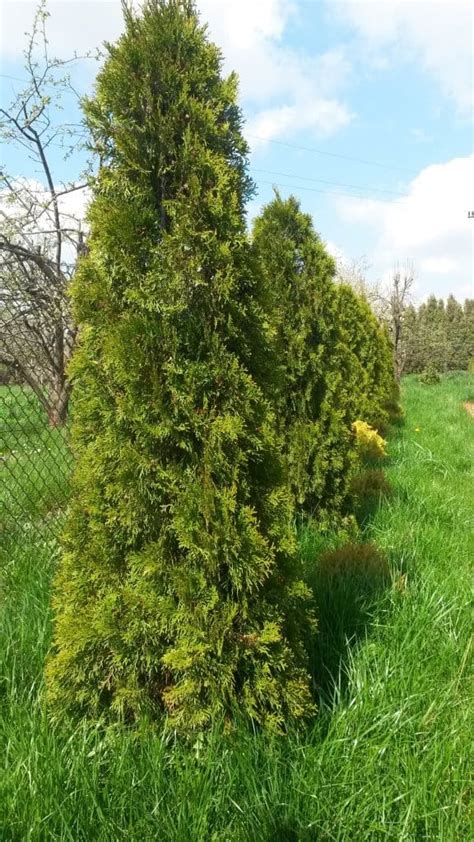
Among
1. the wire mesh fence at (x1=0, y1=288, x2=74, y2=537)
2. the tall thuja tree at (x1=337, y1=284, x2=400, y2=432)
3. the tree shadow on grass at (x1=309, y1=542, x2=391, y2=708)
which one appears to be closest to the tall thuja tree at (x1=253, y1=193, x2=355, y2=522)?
the tree shadow on grass at (x1=309, y1=542, x2=391, y2=708)

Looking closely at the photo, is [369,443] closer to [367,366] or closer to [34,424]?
[34,424]

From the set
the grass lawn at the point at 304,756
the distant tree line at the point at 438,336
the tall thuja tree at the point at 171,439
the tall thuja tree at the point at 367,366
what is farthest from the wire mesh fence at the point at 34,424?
the distant tree line at the point at 438,336

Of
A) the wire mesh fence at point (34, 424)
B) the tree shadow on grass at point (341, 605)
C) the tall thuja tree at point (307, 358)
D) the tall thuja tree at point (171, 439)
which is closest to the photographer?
the tall thuja tree at point (171, 439)

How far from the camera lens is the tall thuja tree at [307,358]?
15.9 ft

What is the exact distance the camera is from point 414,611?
3070 mm

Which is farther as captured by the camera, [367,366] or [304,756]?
[367,366]

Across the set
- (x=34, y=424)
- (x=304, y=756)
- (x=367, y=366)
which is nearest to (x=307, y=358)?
(x=34, y=424)

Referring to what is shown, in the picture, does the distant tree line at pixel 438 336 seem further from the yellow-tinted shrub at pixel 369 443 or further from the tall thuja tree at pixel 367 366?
the yellow-tinted shrub at pixel 369 443

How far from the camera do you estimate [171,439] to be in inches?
86.3

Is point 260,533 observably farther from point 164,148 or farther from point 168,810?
point 164,148

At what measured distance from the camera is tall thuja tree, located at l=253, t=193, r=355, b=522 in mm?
4852

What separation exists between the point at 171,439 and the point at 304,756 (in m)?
1.21

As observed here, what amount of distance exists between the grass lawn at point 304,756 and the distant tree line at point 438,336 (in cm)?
2949

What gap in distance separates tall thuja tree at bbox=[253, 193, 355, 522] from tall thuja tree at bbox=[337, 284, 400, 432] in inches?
161
